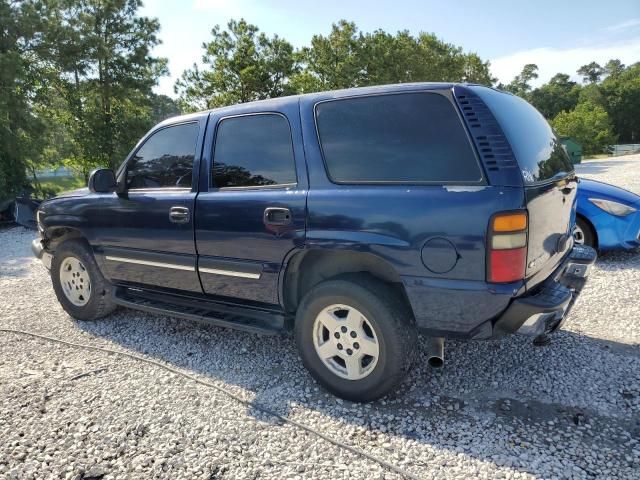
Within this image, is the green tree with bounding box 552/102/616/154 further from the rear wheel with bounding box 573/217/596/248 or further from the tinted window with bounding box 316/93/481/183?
the tinted window with bounding box 316/93/481/183

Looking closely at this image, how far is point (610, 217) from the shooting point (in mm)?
5266

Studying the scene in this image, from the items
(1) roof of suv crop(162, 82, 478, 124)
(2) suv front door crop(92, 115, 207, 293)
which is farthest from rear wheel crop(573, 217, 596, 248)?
(2) suv front door crop(92, 115, 207, 293)

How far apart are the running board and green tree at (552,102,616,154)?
49.3 meters

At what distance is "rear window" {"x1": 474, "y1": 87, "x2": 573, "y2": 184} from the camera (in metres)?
2.42

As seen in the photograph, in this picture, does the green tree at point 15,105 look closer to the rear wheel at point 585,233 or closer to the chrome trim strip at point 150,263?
the chrome trim strip at point 150,263

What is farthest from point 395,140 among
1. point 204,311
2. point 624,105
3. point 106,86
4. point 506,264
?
point 624,105

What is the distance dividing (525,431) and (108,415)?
251 centimetres

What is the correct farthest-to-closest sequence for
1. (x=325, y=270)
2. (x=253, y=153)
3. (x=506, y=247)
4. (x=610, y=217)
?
Result: 1. (x=610, y=217)
2. (x=253, y=153)
3. (x=325, y=270)
4. (x=506, y=247)

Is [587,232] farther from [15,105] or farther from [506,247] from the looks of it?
[15,105]

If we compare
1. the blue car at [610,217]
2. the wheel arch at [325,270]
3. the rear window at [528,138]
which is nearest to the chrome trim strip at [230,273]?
the wheel arch at [325,270]

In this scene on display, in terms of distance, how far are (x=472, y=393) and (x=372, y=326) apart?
868 millimetres

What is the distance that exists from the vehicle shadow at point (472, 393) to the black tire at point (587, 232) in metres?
2.22

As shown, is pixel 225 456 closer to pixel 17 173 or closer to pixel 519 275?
pixel 519 275

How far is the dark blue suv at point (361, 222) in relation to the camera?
2.35m
